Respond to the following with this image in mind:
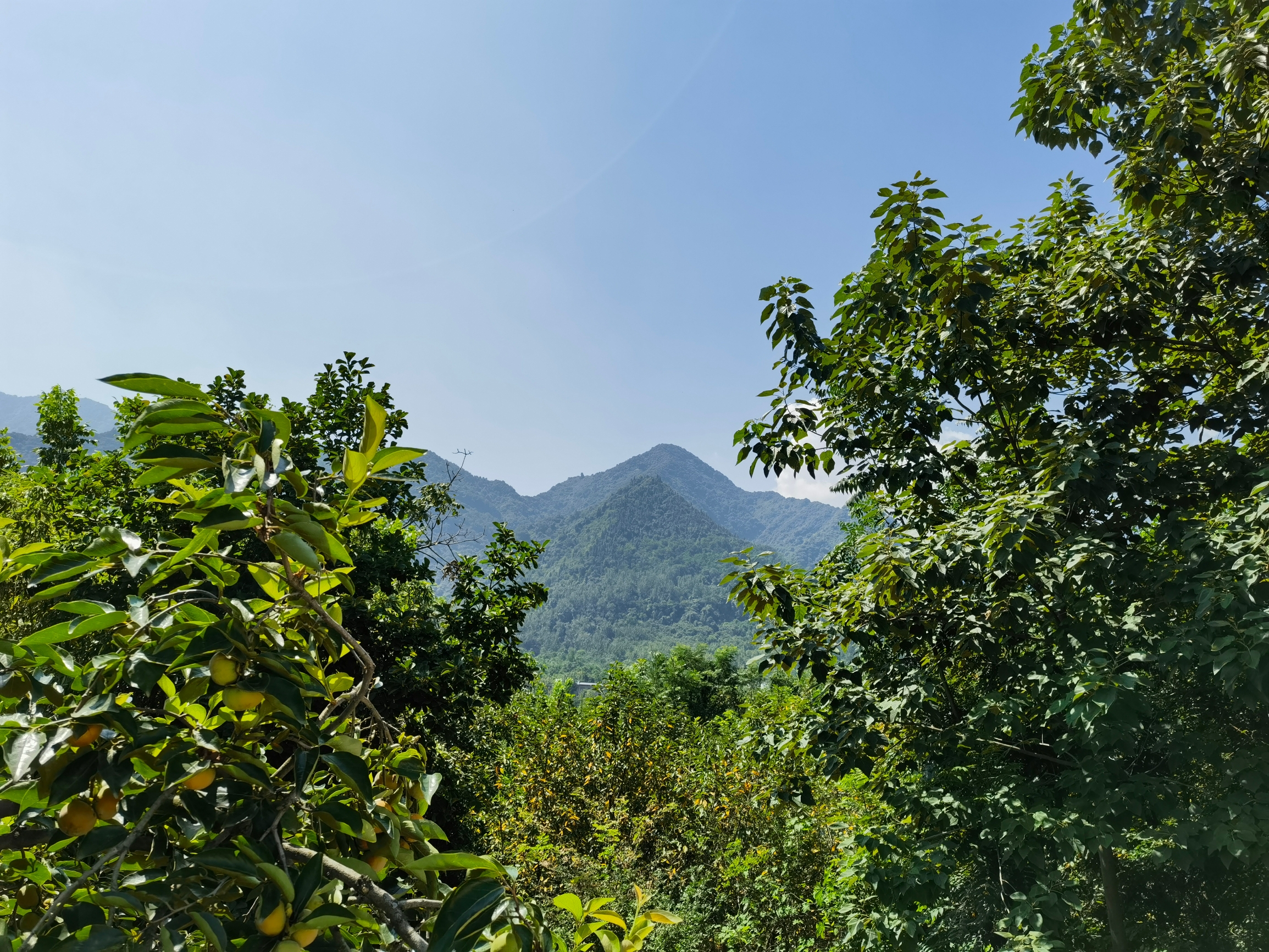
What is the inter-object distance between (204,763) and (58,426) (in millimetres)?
11673

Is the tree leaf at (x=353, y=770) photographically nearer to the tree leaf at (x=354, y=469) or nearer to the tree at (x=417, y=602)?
the tree leaf at (x=354, y=469)

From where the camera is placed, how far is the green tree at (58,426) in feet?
30.5

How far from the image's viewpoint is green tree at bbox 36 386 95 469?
930cm

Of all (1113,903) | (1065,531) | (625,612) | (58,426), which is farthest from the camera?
(625,612)

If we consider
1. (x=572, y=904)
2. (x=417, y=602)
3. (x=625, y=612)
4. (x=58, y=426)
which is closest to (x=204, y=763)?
(x=572, y=904)

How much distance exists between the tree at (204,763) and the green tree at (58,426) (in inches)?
430

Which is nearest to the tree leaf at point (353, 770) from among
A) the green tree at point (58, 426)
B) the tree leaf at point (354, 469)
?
the tree leaf at point (354, 469)

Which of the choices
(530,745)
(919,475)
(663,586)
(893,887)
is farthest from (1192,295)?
(663,586)

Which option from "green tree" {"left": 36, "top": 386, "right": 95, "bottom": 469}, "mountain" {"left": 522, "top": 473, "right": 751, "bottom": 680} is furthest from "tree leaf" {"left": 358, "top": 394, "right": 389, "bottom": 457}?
"mountain" {"left": 522, "top": 473, "right": 751, "bottom": 680}

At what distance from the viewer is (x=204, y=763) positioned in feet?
2.93

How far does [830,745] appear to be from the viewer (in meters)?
3.07

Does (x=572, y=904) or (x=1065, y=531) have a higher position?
(x=1065, y=531)

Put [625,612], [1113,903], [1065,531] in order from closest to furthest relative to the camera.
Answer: [1065,531], [1113,903], [625,612]

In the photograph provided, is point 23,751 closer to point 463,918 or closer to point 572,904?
point 463,918
